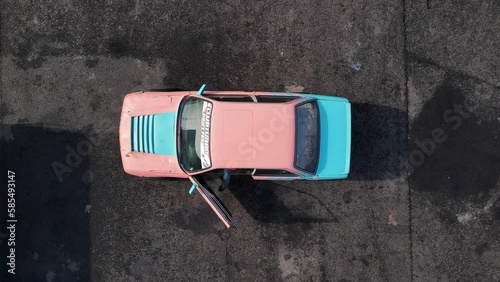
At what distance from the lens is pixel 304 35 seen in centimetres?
758

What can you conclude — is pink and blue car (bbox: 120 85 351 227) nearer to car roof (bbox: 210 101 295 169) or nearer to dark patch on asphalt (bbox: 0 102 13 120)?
car roof (bbox: 210 101 295 169)

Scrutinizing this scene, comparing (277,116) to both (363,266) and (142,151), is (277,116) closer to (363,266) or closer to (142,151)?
(142,151)

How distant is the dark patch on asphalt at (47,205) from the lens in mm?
7613

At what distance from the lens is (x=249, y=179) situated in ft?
24.7

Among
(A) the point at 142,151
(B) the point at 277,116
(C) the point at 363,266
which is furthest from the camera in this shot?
(C) the point at 363,266

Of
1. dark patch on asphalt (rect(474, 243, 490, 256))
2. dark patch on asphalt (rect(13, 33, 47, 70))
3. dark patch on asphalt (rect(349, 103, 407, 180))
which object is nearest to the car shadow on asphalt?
dark patch on asphalt (rect(349, 103, 407, 180))

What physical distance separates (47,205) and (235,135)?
12.8 ft

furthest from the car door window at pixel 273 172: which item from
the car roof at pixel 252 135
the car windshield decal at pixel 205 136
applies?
the car windshield decal at pixel 205 136

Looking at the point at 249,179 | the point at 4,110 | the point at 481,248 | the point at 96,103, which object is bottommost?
the point at 481,248

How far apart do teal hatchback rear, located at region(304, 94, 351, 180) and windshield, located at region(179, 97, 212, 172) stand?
5.70 feet

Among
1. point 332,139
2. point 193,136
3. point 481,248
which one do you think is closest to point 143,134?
point 193,136

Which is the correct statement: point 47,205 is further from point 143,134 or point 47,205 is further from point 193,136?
point 193,136

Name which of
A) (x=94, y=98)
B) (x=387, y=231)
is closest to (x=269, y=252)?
(x=387, y=231)

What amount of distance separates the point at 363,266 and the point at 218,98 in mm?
3908
